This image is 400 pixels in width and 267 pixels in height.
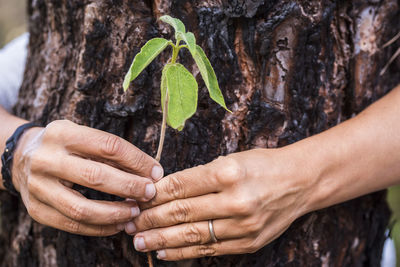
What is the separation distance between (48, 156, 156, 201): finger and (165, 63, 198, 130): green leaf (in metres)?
0.22

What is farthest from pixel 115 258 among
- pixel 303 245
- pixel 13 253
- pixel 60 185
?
pixel 303 245

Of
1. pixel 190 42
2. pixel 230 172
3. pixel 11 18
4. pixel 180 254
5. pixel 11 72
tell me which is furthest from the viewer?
pixel 11 18

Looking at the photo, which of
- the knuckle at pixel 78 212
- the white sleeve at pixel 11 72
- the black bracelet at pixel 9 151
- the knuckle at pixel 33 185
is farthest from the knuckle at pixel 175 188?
the white sleeve at pixel 11 72

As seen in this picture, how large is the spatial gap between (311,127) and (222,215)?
443 mm

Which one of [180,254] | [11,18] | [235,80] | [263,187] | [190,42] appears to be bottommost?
[11,18]

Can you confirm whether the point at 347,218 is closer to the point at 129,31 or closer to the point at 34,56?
the point at 129,31

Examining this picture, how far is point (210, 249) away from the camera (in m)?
0.93

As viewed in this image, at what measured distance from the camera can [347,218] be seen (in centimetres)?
123

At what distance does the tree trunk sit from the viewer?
1.01 metres

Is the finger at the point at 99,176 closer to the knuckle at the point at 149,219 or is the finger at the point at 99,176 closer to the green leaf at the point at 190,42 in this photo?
the knuckle at the point at 149,219

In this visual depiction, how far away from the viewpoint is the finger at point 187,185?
33.8 inches

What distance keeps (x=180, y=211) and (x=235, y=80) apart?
16.0 inches

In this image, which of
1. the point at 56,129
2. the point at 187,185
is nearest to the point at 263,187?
the point at 187,185

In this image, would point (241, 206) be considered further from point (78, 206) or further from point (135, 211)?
point (78, 206)
